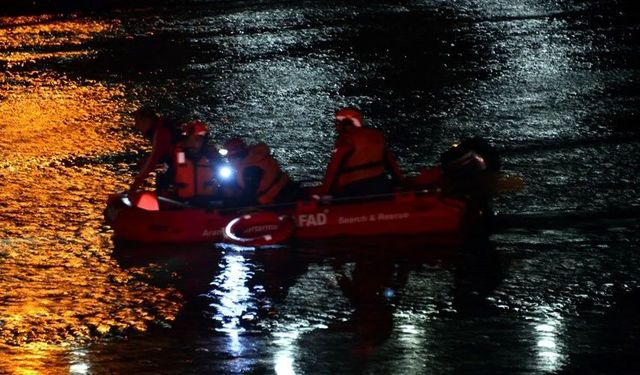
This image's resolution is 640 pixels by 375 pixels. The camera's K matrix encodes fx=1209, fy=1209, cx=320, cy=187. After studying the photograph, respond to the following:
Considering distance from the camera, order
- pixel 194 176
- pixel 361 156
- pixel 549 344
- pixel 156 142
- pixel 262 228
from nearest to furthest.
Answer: pixel 549 344 → pixel 262 228 → pixel 361 156 → pixel 194 176 → pixel 156 142

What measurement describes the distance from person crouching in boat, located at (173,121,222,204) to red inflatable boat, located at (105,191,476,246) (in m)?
0.46

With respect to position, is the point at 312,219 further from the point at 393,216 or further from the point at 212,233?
the point at 212,233

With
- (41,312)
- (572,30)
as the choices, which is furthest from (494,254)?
(572,30)

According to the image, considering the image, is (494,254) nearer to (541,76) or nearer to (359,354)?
(359,354)

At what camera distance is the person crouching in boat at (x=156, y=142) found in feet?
41.6

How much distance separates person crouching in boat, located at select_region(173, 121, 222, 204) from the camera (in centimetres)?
1250

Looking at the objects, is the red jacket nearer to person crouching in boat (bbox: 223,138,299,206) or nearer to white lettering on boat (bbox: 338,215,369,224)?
white lettering on boat (bbox: 338,215,369,224)

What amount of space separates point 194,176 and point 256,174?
0.77 metres

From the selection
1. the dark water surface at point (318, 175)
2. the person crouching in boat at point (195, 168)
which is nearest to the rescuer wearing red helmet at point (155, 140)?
the person crouching in boat at point (195, 168)

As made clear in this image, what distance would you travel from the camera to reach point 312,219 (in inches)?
469

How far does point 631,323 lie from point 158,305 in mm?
3983

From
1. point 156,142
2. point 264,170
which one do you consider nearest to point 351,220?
point 264,170

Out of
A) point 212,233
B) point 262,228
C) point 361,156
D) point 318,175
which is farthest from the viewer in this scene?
point 318,175

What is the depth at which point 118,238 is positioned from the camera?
12.5 m
